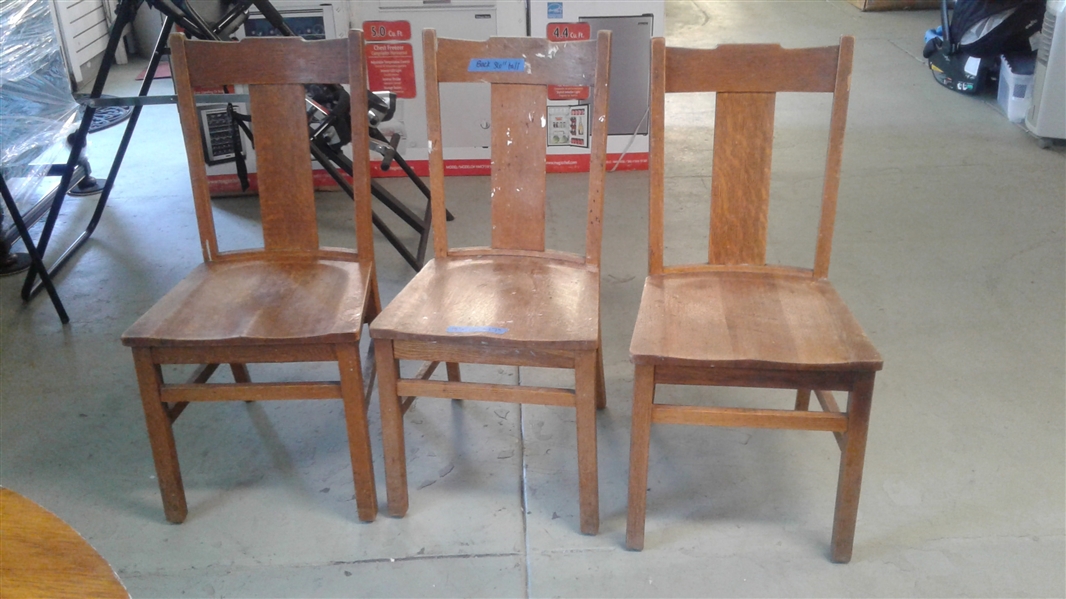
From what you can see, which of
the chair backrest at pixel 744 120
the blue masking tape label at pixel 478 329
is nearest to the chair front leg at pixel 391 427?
the blue masking tape label at pixel 478 329

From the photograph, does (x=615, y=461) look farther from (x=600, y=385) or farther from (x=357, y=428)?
(x=357, y=428)

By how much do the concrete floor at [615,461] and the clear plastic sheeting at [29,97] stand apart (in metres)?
0.44

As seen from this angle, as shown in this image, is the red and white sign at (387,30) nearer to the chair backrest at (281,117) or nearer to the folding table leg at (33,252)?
the folding table leg at (33,252)

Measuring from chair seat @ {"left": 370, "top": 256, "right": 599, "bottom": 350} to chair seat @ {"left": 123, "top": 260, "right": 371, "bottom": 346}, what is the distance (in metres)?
0.11

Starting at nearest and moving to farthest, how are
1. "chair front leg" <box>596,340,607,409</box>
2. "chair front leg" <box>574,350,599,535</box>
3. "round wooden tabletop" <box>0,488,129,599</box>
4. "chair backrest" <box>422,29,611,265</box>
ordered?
1. "round wooden tabletop" <box>0,488,129,599</box>
2. "chair front leg" <box>574,350,599,535</box>
3. "chair backrest" <box>422,29,611,265</box>
4. "chair front leg" <box>596,340,607,409</box>

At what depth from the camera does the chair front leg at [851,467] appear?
1.57 metres

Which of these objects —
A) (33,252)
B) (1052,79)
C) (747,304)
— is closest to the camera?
(747,304)

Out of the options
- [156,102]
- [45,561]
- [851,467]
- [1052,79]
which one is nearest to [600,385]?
[851,467]

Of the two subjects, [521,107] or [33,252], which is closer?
[521,107]

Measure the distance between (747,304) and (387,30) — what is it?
91.9 inches

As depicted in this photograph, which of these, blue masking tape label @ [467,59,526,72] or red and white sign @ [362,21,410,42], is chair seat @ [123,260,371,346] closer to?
blue masking tape label @ [467,59,526,72]

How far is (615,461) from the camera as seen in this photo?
207cm

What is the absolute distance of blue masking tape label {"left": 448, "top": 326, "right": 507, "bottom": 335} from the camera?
1653 millimetres

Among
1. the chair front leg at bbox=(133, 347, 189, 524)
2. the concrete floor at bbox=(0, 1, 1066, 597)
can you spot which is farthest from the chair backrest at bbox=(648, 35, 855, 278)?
the chair front leg at bbox=(133, 347, 189, 524)
